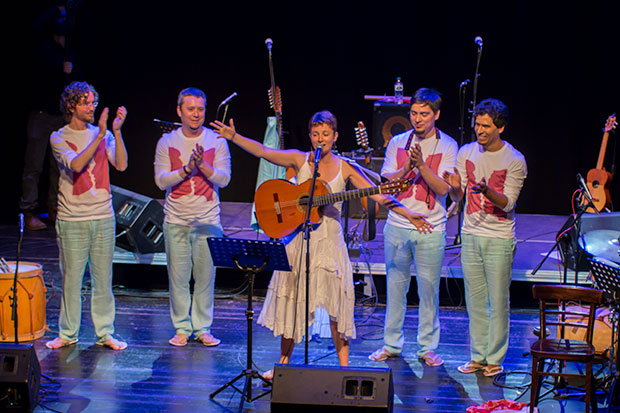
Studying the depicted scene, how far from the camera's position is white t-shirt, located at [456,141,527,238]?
16.4ft

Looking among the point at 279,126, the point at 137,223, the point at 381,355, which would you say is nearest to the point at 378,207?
the point at 279,126

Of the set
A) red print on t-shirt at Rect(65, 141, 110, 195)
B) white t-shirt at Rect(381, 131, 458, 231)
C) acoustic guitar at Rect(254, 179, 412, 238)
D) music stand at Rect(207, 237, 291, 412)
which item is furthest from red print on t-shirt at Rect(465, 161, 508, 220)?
red print on t-shirt at Rect(65, 141, 110, 195)

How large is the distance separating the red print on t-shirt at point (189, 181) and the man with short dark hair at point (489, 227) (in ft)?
6.41

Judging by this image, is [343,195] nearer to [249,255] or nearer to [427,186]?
[249,255]

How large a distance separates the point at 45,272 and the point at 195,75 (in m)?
3.97

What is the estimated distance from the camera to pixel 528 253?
7.57 metres

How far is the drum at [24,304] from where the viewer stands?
577 cm

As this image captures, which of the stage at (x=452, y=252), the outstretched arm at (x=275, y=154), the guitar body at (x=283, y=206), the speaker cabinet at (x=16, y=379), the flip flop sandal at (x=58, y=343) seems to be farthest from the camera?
the stage at (x=452, y=252)

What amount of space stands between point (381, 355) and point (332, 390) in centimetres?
186

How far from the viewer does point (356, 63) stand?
9.82 m

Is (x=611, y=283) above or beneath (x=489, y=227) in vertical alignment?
beneath

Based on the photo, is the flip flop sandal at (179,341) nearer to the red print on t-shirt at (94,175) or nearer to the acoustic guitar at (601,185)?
the red print on t-shirt at (94,175)

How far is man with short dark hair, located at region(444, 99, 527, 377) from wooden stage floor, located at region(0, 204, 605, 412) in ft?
0.89

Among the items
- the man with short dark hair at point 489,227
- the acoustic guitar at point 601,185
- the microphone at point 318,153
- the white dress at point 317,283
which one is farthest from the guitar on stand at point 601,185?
the microphone at point 318,153
